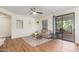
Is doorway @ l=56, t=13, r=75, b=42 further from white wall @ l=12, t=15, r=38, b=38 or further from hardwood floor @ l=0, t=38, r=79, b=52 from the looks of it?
white wall @ l=12, t=15, r=38, b=38

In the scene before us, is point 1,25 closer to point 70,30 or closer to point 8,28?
point 8,28

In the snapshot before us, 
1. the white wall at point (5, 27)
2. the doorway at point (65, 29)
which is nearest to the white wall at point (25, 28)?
the white wall at point (5, 27)

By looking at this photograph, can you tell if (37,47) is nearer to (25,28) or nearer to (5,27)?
(25,28)

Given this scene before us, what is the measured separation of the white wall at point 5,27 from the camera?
88.9 inches

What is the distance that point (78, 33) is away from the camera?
2.78 meters

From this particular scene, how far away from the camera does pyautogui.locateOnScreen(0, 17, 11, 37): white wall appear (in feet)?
7.41

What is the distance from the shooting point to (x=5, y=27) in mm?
2352

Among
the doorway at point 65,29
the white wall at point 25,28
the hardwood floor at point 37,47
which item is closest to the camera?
the hardwood floor at point 37,47

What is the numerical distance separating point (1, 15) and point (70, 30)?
192 centimetres

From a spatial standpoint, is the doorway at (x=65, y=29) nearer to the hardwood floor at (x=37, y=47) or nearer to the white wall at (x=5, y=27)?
the hardwood floor at (x=37, y=47)

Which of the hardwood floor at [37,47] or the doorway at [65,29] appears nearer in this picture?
the hardwood floor at [37,47]
